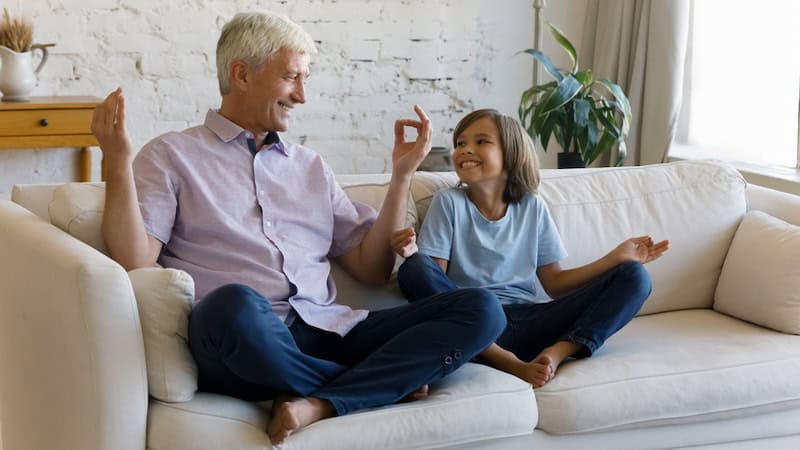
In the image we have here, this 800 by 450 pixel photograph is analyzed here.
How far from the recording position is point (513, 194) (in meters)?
2.61

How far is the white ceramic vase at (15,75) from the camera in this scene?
12.2 feet

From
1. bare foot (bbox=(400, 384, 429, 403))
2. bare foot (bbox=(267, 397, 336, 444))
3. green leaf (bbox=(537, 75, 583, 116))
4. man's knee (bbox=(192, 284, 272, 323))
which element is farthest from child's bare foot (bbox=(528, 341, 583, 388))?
green leaf (bbox=(537, 75, 583, 116))

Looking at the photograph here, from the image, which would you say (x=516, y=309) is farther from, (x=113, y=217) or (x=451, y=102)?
(x=451, y=102)

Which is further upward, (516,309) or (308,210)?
(308,210)

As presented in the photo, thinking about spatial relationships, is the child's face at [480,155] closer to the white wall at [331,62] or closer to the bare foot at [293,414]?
the bare foot at [293,414]

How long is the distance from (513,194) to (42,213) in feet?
3.52

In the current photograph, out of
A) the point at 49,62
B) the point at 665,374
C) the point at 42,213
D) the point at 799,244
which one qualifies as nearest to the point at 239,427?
the point at 42,213

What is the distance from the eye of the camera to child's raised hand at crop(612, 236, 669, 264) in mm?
2494

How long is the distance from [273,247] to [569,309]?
0.67 metres

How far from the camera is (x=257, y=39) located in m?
2.35

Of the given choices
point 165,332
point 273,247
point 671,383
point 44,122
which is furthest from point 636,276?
point 44,122

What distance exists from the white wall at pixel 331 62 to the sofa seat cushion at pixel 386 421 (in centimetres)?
236

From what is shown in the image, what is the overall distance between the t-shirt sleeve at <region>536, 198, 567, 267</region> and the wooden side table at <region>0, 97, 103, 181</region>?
1.75 meters

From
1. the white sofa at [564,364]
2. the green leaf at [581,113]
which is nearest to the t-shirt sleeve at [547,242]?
the white sofa at [564,364]
